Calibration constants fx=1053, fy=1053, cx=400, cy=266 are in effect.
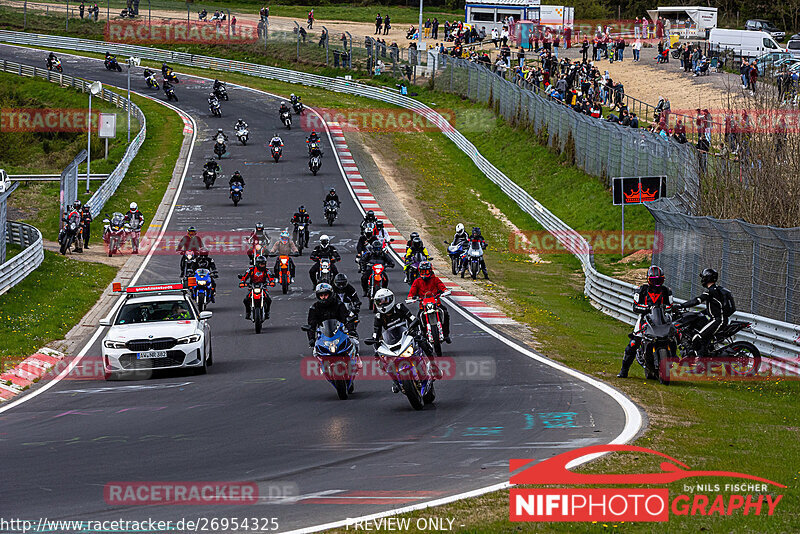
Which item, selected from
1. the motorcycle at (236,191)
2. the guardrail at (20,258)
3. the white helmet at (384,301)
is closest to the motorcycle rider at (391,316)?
the white helmet at (384,301)

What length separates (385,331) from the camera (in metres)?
14.3

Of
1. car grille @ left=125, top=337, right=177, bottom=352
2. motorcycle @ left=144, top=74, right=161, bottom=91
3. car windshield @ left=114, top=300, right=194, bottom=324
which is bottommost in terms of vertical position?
car grille @ left=125, top=337, right=177, bottom=352

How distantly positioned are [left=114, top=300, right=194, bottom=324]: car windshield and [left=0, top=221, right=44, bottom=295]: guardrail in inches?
436

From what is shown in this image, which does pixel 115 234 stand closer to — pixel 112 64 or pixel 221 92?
pixel 221 92

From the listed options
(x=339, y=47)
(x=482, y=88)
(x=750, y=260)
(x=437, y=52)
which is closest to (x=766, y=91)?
(x=750, y=260)

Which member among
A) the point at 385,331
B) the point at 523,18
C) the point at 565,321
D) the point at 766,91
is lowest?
the point at 565,321

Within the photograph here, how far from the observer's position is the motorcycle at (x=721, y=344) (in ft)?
59.1

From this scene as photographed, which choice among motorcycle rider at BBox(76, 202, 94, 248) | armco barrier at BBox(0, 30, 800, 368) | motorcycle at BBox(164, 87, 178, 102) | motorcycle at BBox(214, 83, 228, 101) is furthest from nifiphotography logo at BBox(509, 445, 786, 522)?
motorcycle at BBox(164, 87, 178, 102)

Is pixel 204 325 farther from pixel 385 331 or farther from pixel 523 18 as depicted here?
pixel 523 18

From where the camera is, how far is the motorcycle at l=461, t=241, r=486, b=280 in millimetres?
32875

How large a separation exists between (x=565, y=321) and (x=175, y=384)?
39.7 ft

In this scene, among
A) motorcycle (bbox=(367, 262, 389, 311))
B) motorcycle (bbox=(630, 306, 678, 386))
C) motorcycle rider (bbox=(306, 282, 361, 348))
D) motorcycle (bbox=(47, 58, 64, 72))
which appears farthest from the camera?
motorcycle (bbox=(47, 58, 64, 72))

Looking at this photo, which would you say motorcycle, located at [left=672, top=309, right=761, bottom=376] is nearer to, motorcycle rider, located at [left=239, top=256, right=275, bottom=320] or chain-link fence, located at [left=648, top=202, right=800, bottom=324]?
chain-link fence, located at [left=648, top=202, right=800, bottom=324]

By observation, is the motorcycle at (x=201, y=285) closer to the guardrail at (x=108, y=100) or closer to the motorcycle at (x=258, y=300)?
the motorcycle at (x=258, y=300)
